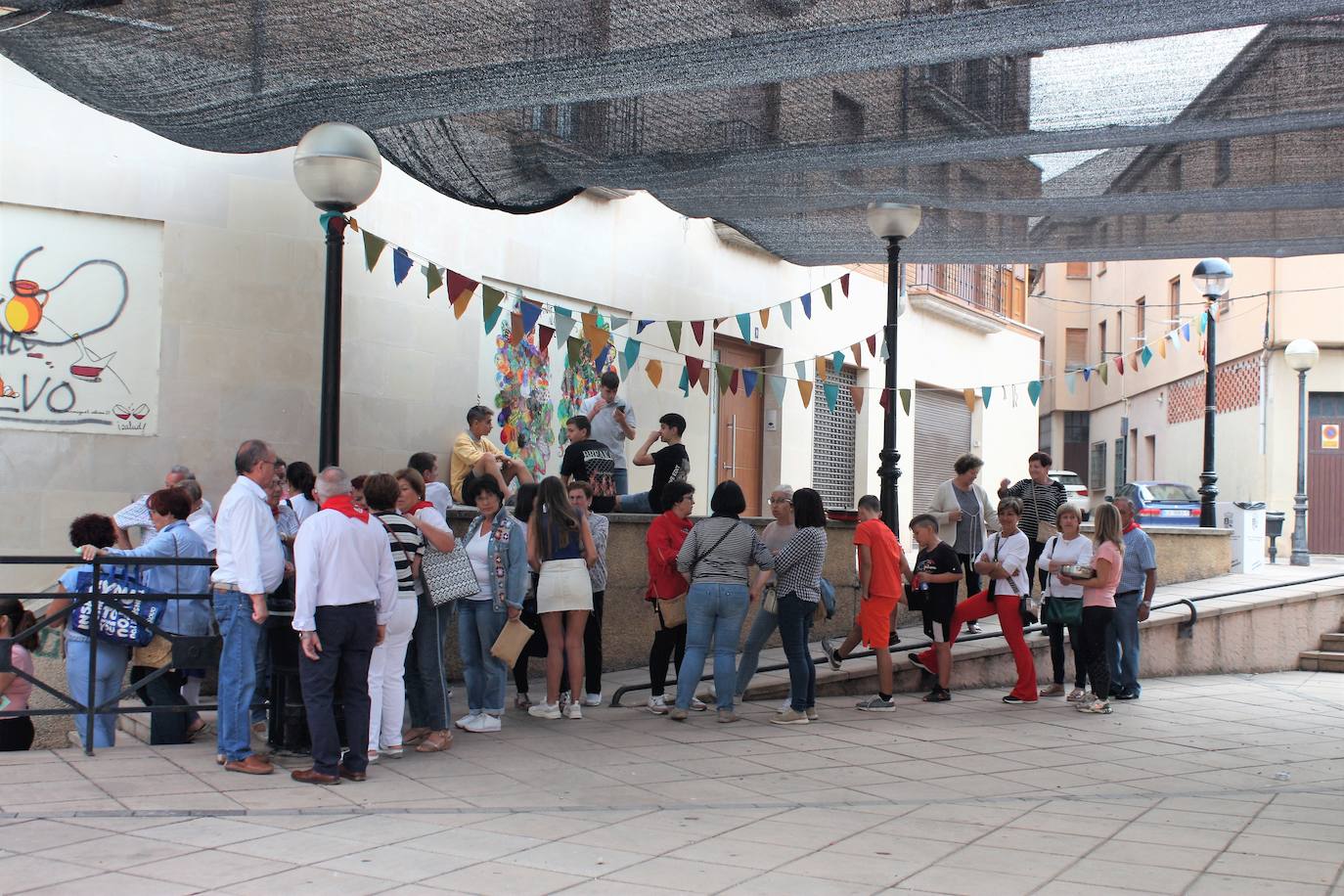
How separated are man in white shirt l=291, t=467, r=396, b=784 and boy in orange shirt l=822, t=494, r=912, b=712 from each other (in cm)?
430

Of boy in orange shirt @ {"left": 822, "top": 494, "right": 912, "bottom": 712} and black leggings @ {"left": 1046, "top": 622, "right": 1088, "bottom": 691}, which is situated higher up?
boy in orange shirt @ {"left": 822, "top": 494, "right": 912, "bottom": 712}

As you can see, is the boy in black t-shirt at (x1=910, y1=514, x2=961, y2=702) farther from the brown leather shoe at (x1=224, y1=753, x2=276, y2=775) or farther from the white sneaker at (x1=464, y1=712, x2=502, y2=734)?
the brown leather shoe at (x1=224, y1=753, x2=276, y2=775)

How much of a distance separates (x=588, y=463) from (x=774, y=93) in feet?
12.4

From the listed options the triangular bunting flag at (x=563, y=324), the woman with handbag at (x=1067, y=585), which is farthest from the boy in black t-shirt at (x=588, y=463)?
the woman with handbag at (x=1067, y=585)

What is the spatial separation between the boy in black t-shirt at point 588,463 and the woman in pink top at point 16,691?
4292 millimetres

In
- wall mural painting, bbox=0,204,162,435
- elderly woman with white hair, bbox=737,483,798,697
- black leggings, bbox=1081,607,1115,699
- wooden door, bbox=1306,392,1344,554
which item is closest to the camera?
wall mural painting, bbox=0,204,162,435

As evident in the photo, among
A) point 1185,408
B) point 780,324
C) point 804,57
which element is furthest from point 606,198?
point 1185,408

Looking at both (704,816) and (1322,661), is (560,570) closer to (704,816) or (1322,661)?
(704,816)

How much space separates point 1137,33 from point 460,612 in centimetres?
534

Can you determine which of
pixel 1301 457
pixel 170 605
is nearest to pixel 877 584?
pixel 170 605

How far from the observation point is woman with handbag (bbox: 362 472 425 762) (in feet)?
25.0

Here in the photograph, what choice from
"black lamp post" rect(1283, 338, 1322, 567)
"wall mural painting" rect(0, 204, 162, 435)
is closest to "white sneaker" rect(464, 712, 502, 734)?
"wall mural painting" rect(0, 204, 162, 435)

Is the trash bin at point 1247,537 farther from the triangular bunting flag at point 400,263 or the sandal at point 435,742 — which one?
the sandal at point 435,742

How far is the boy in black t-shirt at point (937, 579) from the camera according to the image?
35.3 feet
